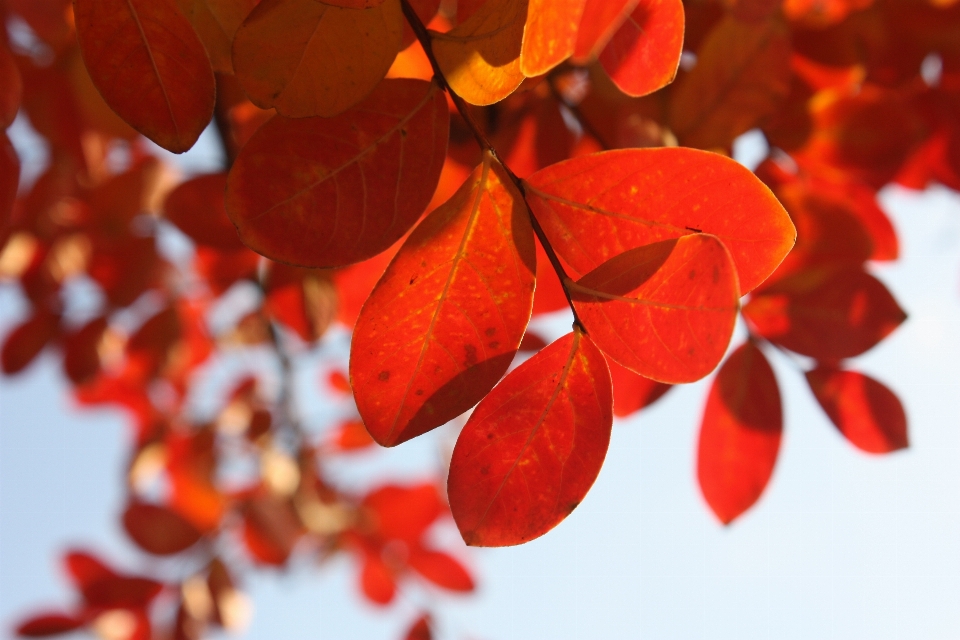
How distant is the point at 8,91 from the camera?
0.40m

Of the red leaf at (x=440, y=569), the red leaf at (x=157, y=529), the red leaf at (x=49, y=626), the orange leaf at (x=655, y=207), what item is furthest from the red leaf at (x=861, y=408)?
the red leaf at (x=49, y=626)

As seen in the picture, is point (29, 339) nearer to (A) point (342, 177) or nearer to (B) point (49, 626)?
(B) point (49, 626)

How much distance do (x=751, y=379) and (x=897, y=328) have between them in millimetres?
126

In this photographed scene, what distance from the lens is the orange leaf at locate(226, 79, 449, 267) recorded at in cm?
35

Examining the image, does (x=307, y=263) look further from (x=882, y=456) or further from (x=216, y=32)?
(x=882, y=456)

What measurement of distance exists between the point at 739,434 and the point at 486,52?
415 mm

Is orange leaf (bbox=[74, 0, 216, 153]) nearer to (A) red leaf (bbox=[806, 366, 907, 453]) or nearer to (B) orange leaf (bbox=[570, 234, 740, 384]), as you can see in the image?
(B) orange leaf (bbox=[570, 234, 740, 384])

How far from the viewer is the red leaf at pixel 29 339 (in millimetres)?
1306

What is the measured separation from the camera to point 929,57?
2.62 ft

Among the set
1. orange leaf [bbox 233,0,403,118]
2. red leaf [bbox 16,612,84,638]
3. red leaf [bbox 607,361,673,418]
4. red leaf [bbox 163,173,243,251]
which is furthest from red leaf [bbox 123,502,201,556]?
orange leaf [bbox 233,0,403,118]

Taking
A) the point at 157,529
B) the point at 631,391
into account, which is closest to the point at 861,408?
the point at 631,391

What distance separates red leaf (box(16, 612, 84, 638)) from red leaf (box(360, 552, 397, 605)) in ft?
1.71

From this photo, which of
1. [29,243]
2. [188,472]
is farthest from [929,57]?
[188,472]

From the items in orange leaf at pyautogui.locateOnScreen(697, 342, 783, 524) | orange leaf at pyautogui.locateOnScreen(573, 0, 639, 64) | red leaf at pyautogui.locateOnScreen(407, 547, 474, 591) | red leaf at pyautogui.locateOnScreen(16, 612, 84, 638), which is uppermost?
orange leaf at pyautogui.locateOnScreen(573, 0, 639, 64)
